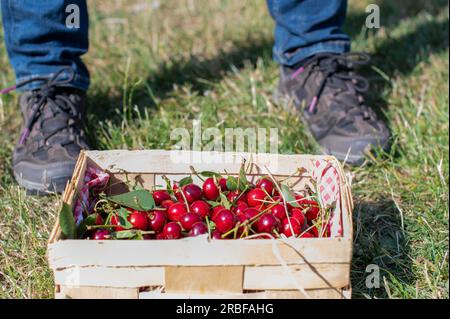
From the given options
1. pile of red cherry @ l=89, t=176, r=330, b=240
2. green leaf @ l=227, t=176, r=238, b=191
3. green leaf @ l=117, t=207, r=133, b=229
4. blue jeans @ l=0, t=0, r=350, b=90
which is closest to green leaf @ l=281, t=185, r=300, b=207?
pile of red cherry @ l=89, t=176, r=330, b=240

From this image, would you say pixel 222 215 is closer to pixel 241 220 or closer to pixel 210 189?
pixel 241 220

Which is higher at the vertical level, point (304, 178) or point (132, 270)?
point (304, 178)

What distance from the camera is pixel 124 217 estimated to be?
4.48 feet

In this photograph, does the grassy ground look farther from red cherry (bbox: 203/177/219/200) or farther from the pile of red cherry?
red cherry (bbox: 203/177/219/200)

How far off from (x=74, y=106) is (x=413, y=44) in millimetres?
1481

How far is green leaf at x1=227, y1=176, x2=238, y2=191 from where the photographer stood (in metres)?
1.49

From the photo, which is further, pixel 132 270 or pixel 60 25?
pixel 60 25

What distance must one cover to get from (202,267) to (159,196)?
1.09 feet

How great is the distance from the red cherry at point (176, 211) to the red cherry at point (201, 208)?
0.07ft

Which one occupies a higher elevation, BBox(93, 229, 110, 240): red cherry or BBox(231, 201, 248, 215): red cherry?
BBox(231, 201, 248, 215): red cherry

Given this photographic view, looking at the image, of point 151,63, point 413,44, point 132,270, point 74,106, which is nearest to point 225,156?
point 132,270

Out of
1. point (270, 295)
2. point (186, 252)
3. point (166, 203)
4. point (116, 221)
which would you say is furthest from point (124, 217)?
point (270, 295)
